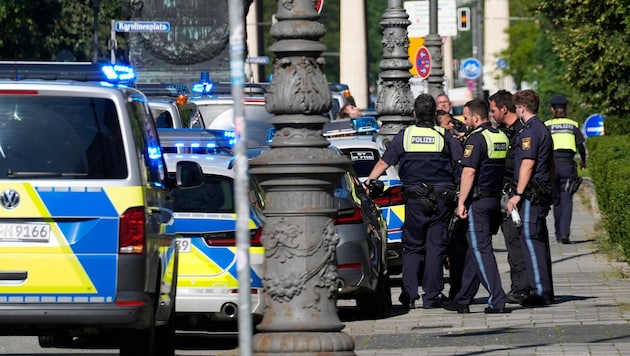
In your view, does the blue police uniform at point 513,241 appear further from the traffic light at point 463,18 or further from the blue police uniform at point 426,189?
the traffic light at point 463,18

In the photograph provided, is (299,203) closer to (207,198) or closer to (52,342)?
(207,198)

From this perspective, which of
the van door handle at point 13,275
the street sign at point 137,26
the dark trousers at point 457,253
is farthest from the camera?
the street sign at point 137,26

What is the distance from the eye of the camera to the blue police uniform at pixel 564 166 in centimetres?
2248

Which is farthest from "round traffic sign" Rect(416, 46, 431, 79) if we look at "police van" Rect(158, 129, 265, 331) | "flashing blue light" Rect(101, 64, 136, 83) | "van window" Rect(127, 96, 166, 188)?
"van window" Rect(127, 96, 166, 188)

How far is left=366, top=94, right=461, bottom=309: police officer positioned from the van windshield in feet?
16.9

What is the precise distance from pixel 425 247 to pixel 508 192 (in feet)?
2.86

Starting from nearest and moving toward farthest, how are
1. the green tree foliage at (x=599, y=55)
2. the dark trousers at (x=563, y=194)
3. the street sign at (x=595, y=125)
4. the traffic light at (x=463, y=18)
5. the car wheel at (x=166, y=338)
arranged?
the car wheel at (x=166, y=338) < the dark trousers at (x=563, y=194) < the green tree foliage at (x=599, y=55) < the street sign at (x=595, y=125) < the traffic light at (x=463, y=18)

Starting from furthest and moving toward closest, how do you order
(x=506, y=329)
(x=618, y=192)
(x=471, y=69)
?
(x=471, y=69) → (x=618, y=192) → (x=506, y=329)

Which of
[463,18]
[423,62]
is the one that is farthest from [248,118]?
[463,18]

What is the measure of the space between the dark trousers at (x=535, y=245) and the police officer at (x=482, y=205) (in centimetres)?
46

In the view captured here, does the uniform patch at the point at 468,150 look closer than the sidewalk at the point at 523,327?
No

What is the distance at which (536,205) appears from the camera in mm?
14680

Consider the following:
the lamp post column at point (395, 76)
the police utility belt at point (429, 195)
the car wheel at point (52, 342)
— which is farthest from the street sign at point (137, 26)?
the car wheel at point (52, 342)

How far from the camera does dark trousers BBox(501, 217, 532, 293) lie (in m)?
14.9
